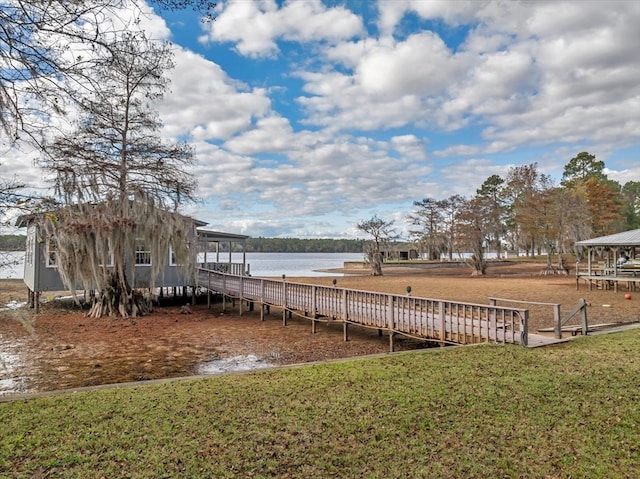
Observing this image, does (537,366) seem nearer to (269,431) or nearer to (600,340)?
(600,340)

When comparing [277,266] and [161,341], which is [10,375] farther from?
[277,266]

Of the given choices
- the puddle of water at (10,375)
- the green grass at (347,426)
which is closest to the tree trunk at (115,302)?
the puddle of water at (10,375)

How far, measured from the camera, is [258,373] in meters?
6.06

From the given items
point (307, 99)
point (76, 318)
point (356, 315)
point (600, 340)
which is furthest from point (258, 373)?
point (307, 99)

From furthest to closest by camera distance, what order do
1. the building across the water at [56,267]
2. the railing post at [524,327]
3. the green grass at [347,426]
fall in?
the building across the water at [56,267] < the railing post at [524,327] < the green grass at [347,426]

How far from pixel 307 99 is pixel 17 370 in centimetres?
1386

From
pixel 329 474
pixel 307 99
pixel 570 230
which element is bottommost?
pixel 329 474

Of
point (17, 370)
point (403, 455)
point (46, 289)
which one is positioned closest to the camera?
point (403, 455)

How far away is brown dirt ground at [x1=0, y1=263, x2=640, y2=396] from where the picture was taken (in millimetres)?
8219

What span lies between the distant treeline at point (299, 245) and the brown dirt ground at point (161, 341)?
327 ft

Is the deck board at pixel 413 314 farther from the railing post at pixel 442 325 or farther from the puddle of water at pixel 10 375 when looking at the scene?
the puddle of water at pixel 10 375

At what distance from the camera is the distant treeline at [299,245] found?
396 ft

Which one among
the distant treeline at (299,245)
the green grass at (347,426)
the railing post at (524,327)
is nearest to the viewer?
the green grass at (347,426)

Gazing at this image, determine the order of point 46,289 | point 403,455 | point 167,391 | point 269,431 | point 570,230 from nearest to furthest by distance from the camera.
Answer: point 403,455 → point 269,431 → point 167,391 → point 46,289 → point 570,230
